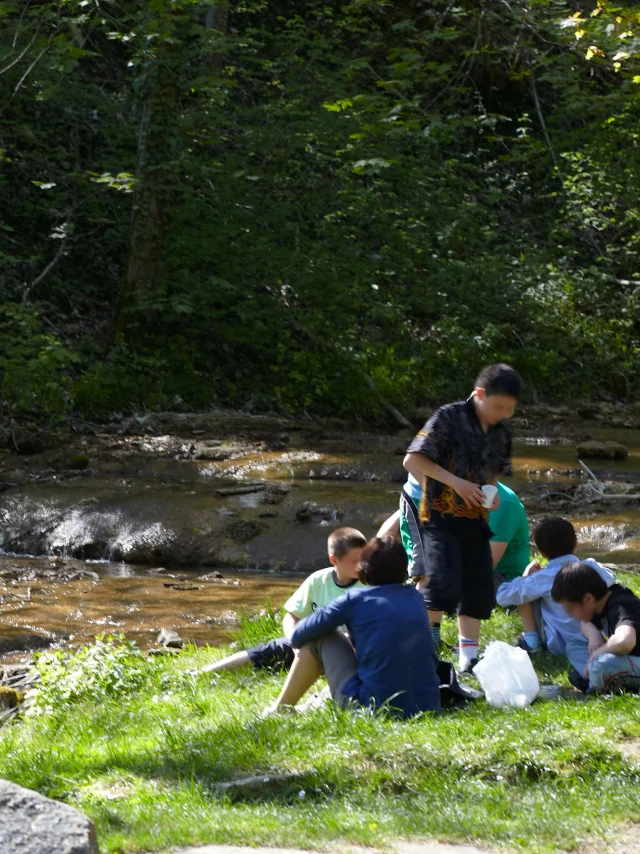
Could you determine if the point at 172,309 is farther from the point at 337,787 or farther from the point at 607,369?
the point at 337,787

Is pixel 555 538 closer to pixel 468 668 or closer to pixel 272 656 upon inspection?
pixel 468 668

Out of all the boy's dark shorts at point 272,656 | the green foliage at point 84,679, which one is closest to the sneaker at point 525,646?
the boy's dark shorts at point 272,656

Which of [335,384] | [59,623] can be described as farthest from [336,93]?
[59,623]

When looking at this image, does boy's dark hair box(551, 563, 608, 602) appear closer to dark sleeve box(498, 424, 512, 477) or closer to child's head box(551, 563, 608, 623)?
child's head box(551, 563, 608, 623)

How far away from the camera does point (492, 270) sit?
63.9 ft

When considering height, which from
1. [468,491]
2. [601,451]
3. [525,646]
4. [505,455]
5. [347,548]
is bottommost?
[525,646]

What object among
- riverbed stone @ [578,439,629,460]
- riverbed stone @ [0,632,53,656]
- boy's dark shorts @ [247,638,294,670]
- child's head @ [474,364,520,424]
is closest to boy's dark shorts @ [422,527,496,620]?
child's head @ [474,364,520,424]

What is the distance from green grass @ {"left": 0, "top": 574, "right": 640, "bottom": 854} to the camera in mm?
A: 3918

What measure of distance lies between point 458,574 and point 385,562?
0.84 m

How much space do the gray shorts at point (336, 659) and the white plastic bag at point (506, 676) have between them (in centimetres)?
67

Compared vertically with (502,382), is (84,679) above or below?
below

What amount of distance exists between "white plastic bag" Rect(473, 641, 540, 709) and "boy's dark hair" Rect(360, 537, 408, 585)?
24.6 inches

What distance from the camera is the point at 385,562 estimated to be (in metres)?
5.22

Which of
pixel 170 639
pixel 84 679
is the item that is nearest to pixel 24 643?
pixel 170 639
